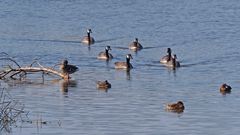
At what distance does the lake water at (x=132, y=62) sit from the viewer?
20109 millimetres

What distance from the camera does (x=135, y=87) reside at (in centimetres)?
2597

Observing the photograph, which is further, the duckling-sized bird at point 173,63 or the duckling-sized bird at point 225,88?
the duckling-sized bird at point 173,63

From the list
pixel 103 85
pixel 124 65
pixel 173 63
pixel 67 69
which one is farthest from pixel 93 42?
pixel 103 85

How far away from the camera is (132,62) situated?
3284 cm

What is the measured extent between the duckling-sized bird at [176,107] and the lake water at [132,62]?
0.48 ft

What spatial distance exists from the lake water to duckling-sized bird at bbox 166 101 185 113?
0.15 meters

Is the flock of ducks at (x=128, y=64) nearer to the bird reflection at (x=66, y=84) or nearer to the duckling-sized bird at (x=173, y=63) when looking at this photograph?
the duckling-sized bird at (x=173, y=63)

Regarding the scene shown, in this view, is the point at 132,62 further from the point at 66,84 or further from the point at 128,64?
the point at 66,84

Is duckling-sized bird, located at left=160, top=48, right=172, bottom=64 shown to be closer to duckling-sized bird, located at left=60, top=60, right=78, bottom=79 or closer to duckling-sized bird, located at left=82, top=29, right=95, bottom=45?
duckling-sized bird, located at left=60, top=60, right=78, bottom=79

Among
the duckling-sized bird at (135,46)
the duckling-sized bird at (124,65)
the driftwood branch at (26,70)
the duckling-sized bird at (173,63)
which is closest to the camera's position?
the driftwood branch at (26,70)

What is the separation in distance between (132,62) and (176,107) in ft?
37.1

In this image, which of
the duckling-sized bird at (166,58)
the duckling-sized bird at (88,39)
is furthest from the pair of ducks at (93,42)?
the duckling-sized bird at (166,58)

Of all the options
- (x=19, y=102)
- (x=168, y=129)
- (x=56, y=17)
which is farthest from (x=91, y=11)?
(x=168, y=129)

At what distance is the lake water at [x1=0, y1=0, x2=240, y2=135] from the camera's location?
20109 millimetres
